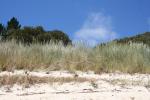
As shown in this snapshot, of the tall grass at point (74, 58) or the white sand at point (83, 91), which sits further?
the tall grass at point (74, 58)

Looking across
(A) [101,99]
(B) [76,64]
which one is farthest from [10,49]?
(A) [101,99]

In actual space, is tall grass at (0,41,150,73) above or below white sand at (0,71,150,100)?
above

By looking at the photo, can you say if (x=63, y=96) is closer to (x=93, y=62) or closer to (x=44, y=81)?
(x=44, y=81)

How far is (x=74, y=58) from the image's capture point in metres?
13.6

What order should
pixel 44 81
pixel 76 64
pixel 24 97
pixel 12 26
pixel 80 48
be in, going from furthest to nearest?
pixel 12 26, pixel 80 48, pixel 76 64, pixel 44 81, pixel 24 97

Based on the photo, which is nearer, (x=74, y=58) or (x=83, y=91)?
(x=83, y=91)

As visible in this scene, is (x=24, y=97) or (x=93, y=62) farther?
(x=93, y=62)

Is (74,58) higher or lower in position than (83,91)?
higher

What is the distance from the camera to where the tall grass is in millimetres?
12414

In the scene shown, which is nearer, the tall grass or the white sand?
the white sand

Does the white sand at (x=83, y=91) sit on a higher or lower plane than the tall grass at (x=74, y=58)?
lower

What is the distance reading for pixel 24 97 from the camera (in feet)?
26.6

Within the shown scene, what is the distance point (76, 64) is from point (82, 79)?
2.88 meters

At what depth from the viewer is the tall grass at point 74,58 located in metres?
12.4
